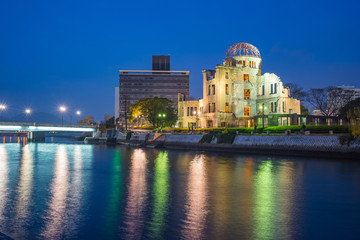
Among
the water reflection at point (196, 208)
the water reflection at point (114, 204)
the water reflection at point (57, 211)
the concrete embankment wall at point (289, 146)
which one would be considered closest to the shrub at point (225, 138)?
the concrete embankment wall at point (289, 146)

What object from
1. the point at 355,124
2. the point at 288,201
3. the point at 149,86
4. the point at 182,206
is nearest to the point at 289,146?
the point at 355,124

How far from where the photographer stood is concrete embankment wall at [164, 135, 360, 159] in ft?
133

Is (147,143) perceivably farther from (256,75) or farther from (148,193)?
(148,193)

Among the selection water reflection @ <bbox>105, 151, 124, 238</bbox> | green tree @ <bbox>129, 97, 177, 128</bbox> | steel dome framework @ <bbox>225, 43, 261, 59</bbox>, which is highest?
steel dome framework @ <bbox>225, 43, 261, 59</bbox>

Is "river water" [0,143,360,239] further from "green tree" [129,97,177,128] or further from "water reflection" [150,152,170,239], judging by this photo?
"green tree" [129,97,177,128]

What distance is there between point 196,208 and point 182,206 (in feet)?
→ 2.88

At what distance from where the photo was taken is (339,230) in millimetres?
13422

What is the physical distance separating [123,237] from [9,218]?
20.3 ft

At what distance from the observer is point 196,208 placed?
16688mm

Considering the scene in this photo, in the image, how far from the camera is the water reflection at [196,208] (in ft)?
41.8

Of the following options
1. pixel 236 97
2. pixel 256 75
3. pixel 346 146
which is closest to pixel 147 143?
pixel 236 97

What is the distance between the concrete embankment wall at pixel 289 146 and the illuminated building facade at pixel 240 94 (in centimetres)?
2419

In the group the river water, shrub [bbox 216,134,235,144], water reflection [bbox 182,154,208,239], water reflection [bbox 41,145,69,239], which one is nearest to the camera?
water reflection [bbox 182,154,208,239]

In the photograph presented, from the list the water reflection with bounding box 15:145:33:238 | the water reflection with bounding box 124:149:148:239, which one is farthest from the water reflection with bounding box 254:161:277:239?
the water reflection with bounding box 15:145:33:238
